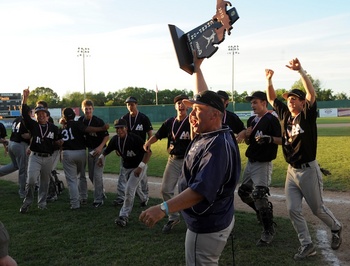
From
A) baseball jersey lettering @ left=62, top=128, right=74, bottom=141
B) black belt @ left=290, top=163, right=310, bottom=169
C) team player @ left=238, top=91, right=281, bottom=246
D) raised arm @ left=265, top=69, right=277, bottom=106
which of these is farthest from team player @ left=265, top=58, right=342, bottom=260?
baseball jersey lettering @ left=62, top=128, right=74, bottom=141

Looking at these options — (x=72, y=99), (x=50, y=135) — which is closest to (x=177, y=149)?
(x=50, y=135)

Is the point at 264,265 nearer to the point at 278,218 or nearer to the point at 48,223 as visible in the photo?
the point at 278,218

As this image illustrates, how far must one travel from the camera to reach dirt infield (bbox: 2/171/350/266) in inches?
194

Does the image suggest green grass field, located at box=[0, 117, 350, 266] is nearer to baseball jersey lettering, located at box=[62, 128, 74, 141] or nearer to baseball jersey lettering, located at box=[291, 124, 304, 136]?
baseball jersey lettering, located at box=[62, 128, 74, 141]

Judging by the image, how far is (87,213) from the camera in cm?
722

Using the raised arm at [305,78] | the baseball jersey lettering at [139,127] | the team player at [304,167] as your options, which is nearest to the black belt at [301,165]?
the team player at [304,167]

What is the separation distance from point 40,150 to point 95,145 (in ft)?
4.00

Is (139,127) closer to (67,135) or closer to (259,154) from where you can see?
(67,135)

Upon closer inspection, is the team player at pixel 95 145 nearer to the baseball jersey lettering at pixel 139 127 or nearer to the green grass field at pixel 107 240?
the green grass field at pixel 107 240

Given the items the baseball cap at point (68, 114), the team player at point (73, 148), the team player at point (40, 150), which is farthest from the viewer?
the baseball cap at point (68, 114)

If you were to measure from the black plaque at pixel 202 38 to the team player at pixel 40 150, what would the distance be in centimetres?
503

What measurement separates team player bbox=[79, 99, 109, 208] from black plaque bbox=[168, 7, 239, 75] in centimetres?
499

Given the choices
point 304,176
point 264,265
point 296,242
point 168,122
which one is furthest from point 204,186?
point 168,122

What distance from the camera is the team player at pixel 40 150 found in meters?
7.48
